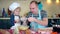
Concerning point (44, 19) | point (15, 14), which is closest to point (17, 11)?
point (15, 14)

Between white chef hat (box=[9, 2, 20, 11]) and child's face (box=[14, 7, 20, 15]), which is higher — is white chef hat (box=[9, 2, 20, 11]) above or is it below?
above

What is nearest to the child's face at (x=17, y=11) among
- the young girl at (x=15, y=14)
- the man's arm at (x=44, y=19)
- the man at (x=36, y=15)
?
the young girl at (x=15, y=14)

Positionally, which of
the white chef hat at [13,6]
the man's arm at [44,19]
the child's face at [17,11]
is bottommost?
the man's arm at [44,19]

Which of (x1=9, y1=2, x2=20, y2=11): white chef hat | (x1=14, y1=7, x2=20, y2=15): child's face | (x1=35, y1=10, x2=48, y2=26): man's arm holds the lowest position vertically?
(x1=35, y1=10, x2=48, y2=26): man's arm

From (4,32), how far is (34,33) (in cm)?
46

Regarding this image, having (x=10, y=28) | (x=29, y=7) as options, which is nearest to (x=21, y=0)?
(x=29, y=7)

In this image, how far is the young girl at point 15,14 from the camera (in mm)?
4832

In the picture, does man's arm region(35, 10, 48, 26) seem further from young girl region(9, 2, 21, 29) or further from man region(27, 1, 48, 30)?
young girl region(9, 2, 21, 29)

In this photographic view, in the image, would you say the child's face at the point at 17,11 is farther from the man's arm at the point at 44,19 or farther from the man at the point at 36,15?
the man's arm at the point at 44,19

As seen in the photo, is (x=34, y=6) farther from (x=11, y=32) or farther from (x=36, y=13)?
(x=11, y=32)

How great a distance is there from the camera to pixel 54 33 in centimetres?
484

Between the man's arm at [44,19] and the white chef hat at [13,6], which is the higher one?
the white chef hat at [13,6]

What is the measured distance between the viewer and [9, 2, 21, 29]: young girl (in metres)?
4.83

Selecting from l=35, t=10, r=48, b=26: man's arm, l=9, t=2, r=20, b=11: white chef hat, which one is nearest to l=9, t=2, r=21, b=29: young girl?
l=9, t=2, r=20, b=11: white chef hat
